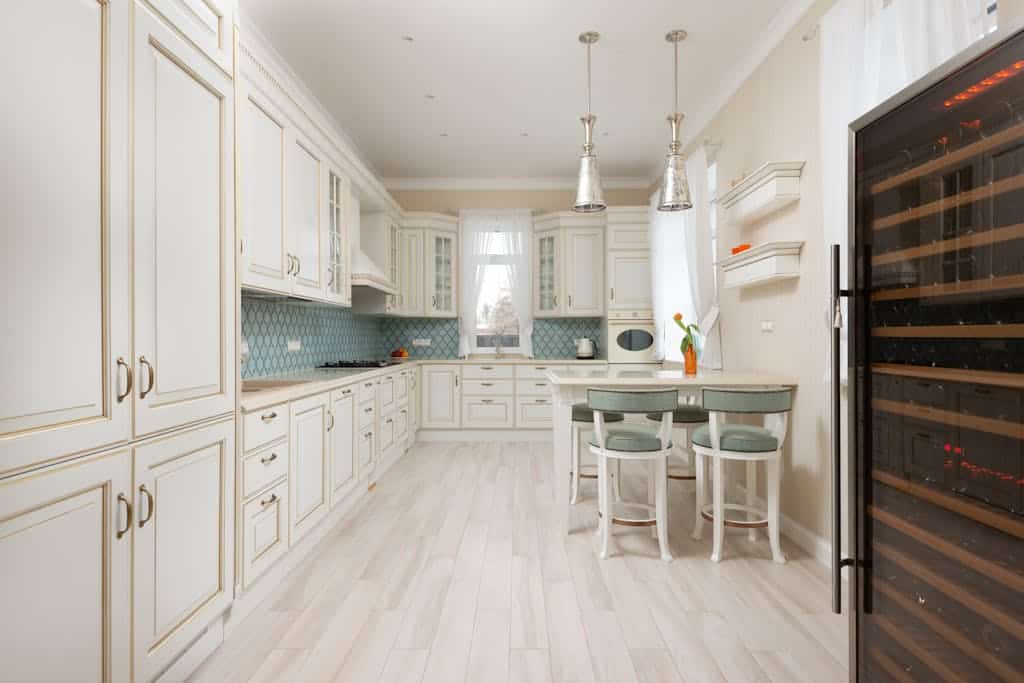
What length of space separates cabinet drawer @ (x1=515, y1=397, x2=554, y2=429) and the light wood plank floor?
2408 mm

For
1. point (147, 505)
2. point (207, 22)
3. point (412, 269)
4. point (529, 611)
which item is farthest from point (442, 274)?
point (147, 505)

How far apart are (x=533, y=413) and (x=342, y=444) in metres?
2.80

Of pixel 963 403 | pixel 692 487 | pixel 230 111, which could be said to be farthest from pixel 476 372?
pixel 963 403

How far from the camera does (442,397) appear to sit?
6.02 m

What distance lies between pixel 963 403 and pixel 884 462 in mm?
271

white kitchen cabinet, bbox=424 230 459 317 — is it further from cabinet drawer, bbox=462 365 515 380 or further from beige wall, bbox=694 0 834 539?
beige wall, bbox=694 0 834 539

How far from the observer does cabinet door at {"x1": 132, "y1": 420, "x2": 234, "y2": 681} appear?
154cm

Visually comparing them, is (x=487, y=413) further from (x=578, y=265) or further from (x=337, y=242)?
(x=337, y=242)

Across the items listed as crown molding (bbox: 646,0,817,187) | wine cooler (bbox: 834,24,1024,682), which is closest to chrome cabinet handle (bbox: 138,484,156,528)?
wine cooler (bbox: 834,24,1024,682)

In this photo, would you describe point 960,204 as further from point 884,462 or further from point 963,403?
point 884,462

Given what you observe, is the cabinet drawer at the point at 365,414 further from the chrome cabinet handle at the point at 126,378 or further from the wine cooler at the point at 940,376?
the wine cooler at the point at 940,376

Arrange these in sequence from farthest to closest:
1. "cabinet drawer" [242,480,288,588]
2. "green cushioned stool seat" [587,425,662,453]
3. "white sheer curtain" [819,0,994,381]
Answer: "green cushioned stool seat" [587,425,662,453] → "cabinet drawer" [242,480,288,588] → "white sheer curtain" [819,0,994,381]

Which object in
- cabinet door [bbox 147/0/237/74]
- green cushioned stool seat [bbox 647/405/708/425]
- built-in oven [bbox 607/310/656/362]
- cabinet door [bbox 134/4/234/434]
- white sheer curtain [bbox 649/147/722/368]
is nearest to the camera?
cabinet door [bbox 134/4/234/434]

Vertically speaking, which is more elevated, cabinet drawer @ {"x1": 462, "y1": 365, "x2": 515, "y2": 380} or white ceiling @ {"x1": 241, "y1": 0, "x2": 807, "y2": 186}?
white ceiling @ {"x1": 241, "y1": 0, "x2": 807, "y2": 186}
